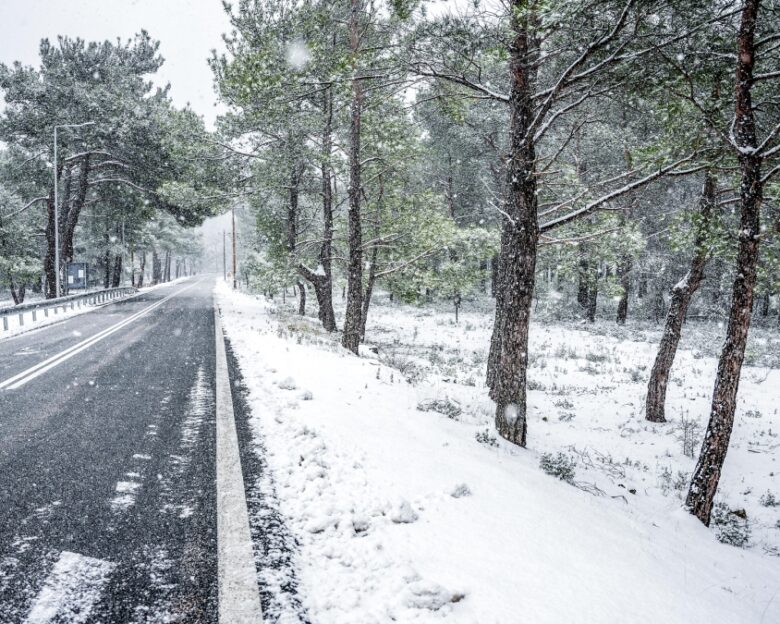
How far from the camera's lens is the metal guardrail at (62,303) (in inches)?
626

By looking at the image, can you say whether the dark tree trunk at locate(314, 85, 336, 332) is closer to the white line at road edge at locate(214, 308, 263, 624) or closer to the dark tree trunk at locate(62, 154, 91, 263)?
the white line at road edge at locate(214, 308, 263, 624)

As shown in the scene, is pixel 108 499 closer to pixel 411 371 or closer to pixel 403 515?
pixel 403 515

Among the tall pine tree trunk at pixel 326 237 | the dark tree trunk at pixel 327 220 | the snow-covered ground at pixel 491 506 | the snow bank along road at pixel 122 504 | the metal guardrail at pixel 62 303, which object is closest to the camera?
the snow bank along road at pixel 122 504

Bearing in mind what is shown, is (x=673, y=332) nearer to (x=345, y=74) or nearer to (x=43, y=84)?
(x=345, y=74)

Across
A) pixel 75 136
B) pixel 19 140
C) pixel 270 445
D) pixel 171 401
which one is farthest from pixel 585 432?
pixel 19 140

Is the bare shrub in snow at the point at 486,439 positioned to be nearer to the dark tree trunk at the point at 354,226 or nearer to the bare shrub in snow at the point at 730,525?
the bare shrub in snow at the point at 730,525

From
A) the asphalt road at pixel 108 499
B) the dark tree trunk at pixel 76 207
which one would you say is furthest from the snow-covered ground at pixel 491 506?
the dark tree trunk at pixel 76 207

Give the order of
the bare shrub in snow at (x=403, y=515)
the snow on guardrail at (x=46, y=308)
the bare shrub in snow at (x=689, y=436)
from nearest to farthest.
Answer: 1. the bare shrub in snow at (x=403, y=515)
2. the bare shrub in snow at (x=689, y=436)
3. the snow on guardrail at (x=46, y=308)

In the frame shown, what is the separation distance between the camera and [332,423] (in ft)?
17.5

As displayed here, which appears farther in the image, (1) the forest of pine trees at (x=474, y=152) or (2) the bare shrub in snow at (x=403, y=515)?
(1) the forest of pine trees at (x=474, y=152)

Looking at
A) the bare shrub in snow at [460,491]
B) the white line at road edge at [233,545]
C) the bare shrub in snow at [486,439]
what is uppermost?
Answer: the white line at road edge at [233,545]

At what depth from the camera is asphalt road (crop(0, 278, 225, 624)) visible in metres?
2.40

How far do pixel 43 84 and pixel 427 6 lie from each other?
23.5 metres

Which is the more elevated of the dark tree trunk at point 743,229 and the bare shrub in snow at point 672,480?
the dark tree trunk at point 743,229
